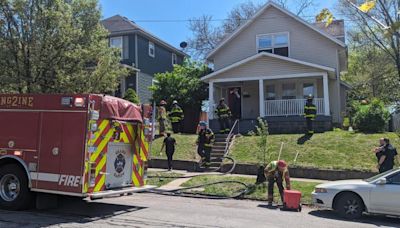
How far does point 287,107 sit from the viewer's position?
24844 mm

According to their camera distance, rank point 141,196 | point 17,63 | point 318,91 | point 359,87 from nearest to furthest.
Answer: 1. point 141,196
2. point 17,63
3. point 318,91
4. point 359,87

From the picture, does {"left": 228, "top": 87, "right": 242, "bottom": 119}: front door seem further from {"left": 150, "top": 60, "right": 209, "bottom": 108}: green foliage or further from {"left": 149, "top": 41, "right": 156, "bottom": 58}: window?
{"left": 149, "top": 41, "right": 156, "bottom": 58}: window

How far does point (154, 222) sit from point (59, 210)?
2462mm

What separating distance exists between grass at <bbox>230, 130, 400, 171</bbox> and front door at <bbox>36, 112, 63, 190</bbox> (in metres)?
9.52

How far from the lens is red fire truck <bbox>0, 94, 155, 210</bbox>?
9055 mm

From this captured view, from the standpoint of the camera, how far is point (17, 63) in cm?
1727

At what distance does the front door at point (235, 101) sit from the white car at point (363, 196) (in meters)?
15.3

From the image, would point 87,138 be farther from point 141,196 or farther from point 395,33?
point 395,33

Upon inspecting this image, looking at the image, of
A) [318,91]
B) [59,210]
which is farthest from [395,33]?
[318,91]

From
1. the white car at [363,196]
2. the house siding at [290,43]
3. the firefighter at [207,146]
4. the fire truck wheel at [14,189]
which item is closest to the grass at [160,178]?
the firefighter at [207,146]

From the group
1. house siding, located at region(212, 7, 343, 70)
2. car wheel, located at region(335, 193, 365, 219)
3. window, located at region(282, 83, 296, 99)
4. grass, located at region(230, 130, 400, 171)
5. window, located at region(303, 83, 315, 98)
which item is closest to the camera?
car wheel, located at region(335, 193, 365, 219)

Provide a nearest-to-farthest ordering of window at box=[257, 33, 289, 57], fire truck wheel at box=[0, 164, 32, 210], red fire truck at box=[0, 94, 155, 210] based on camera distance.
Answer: red fire truck at box=[0, 94, 155, 210] → fire truck wheel at box=[0, 164, 32, 210] → window at box=[257, 33, 289, 57]

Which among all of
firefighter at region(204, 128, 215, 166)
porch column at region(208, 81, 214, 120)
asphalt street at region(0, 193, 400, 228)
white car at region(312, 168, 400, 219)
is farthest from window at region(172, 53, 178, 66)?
white car at region(312, 168, 400, 219)

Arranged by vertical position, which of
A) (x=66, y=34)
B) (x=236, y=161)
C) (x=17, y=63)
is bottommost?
(x=236, y=161)
